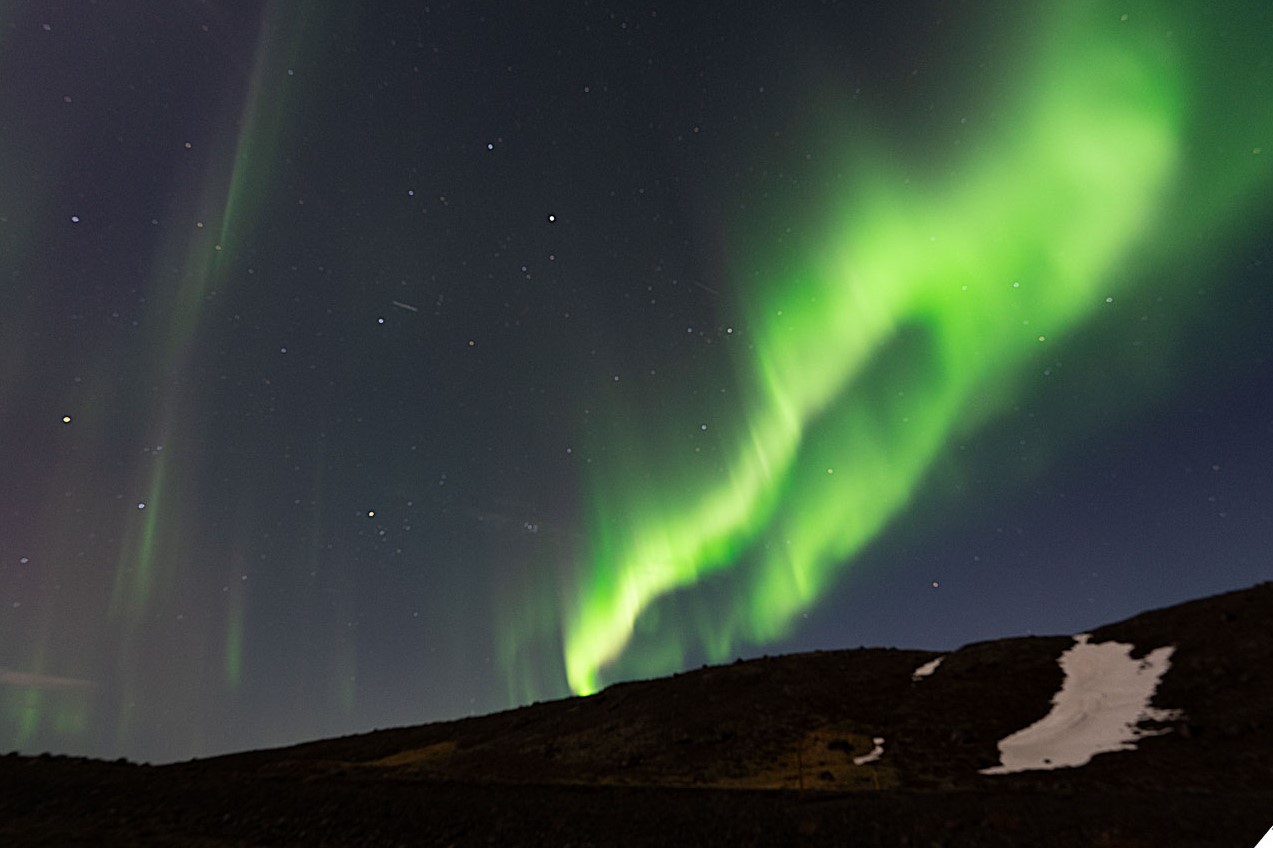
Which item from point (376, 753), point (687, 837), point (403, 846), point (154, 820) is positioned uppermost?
point (376, 753)

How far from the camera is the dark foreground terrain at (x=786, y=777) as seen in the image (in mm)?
17203

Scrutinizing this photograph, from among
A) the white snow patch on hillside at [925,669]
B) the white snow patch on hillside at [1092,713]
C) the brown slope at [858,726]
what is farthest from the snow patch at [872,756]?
the white snow patch on hillside at [925,669]

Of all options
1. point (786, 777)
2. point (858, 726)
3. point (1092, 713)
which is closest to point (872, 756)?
point (786, 777)

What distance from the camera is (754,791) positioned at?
72.3 ft

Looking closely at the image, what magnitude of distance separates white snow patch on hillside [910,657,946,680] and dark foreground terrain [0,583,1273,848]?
0.71 metres

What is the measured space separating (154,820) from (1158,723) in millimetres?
37565

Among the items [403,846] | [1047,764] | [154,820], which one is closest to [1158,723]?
[1047,764]

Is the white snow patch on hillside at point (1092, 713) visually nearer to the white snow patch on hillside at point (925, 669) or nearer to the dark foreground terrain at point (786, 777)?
the dark foreground terrain at point (786, 777)

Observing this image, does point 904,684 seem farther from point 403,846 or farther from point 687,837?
point 403,846

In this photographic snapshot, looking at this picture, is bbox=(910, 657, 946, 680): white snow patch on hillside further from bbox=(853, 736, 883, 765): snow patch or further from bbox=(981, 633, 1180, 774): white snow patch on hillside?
bbox=(853, 736, 883, 765): snow patch

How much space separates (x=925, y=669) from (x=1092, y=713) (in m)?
12.1

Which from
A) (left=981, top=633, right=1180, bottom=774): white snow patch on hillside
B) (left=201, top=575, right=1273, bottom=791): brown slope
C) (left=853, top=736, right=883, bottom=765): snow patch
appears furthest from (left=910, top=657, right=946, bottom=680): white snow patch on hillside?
(left=853, top=736, right=883, bottom=765): snow patch

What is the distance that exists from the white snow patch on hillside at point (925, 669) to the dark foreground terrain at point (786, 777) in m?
0.71

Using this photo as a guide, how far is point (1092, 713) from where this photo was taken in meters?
30.2
